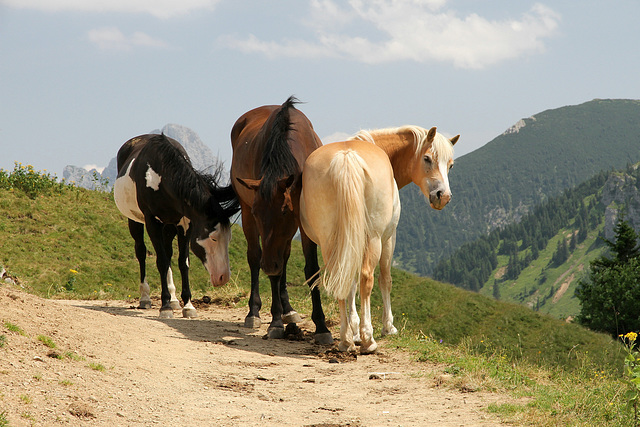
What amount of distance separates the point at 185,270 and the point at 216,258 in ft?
4.96

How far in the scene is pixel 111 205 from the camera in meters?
24.8

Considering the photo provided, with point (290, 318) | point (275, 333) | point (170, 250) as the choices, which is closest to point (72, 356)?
point (275, 333)

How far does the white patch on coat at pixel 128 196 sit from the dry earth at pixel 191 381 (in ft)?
11.1

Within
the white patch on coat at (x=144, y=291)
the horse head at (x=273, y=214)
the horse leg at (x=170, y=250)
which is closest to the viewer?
the horse head at (x=273, y=214)

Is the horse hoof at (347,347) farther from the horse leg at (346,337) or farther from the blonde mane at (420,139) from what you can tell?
the blonde mane at (420,139)

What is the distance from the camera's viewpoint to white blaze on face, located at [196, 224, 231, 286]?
9031 mm

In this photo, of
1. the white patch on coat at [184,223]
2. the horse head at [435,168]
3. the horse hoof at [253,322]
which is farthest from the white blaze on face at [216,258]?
the horse head at [435,168]

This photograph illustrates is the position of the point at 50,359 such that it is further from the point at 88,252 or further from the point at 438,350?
the point at 88,252

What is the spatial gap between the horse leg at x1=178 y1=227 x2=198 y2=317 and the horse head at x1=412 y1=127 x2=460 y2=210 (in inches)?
163

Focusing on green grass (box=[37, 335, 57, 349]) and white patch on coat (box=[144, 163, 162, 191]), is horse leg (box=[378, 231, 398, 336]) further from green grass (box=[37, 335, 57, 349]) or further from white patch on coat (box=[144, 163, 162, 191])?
green grass (box=[37, 335, 57, 349])

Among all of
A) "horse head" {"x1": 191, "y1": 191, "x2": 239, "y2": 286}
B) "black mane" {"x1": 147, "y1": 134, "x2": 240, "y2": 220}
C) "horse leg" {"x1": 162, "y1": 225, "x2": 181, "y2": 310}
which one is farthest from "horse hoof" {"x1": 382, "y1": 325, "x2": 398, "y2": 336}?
"horse leg" {"x1": 162, "y1": 225, "x2": 181, "y2": 310}

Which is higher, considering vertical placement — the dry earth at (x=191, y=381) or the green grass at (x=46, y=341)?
the green grass at (x=46, y=341)

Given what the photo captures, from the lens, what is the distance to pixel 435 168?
343 inches

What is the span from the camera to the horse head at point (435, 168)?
8594mm
